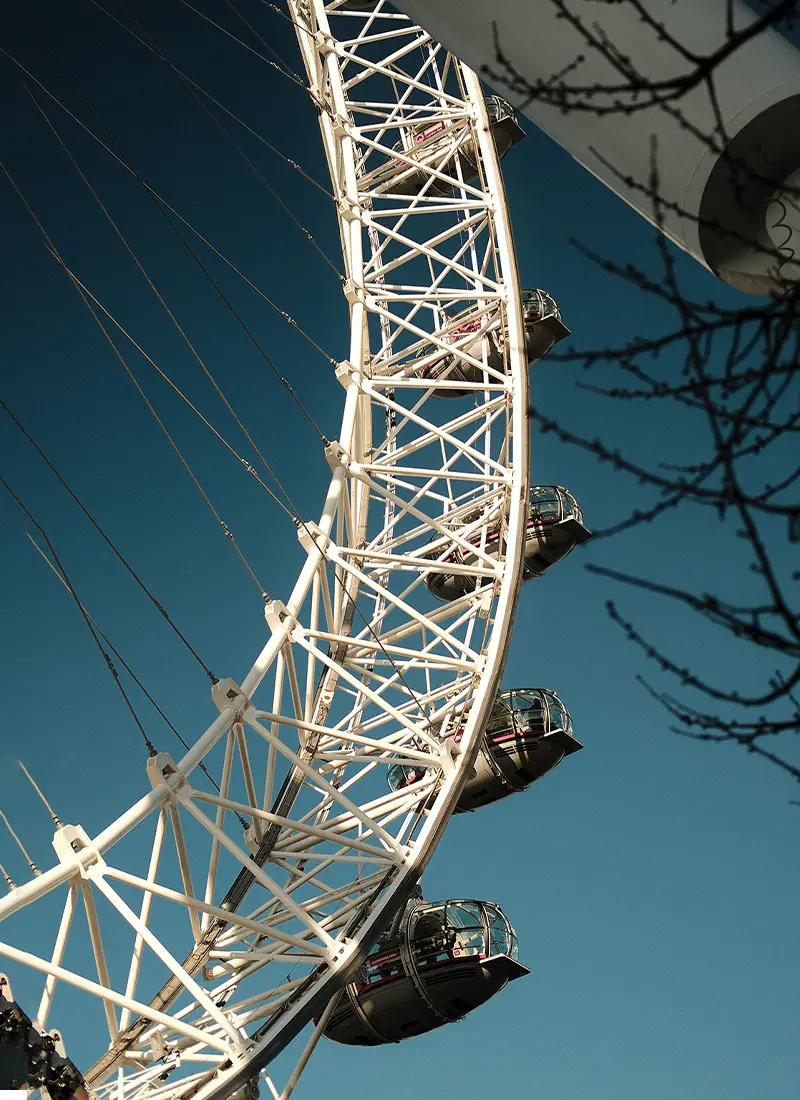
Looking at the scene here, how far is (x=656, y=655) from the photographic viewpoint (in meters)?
4.46

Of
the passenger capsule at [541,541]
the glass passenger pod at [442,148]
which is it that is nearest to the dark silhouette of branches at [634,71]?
the passenger capsule at [541,541]

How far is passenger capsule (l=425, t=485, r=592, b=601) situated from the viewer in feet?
77.0

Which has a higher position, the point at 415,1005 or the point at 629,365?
the point at 415,1005

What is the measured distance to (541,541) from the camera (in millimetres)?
24094

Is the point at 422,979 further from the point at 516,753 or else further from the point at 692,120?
the point at 692,120

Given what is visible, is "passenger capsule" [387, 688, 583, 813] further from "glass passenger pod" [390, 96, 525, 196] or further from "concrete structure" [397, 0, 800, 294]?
"concrete structure" [397, 0, 800, 294]

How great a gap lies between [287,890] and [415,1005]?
8.25 feet

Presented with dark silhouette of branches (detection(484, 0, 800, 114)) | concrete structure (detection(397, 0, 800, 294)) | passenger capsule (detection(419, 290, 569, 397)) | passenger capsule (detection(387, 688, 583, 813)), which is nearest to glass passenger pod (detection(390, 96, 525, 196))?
passenger capsule (detection(419, 290, 569, 397))

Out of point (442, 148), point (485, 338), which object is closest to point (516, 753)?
point (485, 338)

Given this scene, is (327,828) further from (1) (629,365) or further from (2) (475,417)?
(1) (629,365)

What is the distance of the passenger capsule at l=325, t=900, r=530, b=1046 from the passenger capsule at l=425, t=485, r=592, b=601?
6.11 meters

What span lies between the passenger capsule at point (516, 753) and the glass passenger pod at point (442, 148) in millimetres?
9627

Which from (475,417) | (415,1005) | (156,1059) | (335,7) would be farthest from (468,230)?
(156,1059)

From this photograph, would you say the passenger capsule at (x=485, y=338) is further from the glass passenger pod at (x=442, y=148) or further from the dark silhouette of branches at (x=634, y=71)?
the dark silhouette of branches at (x=634, y=71)
